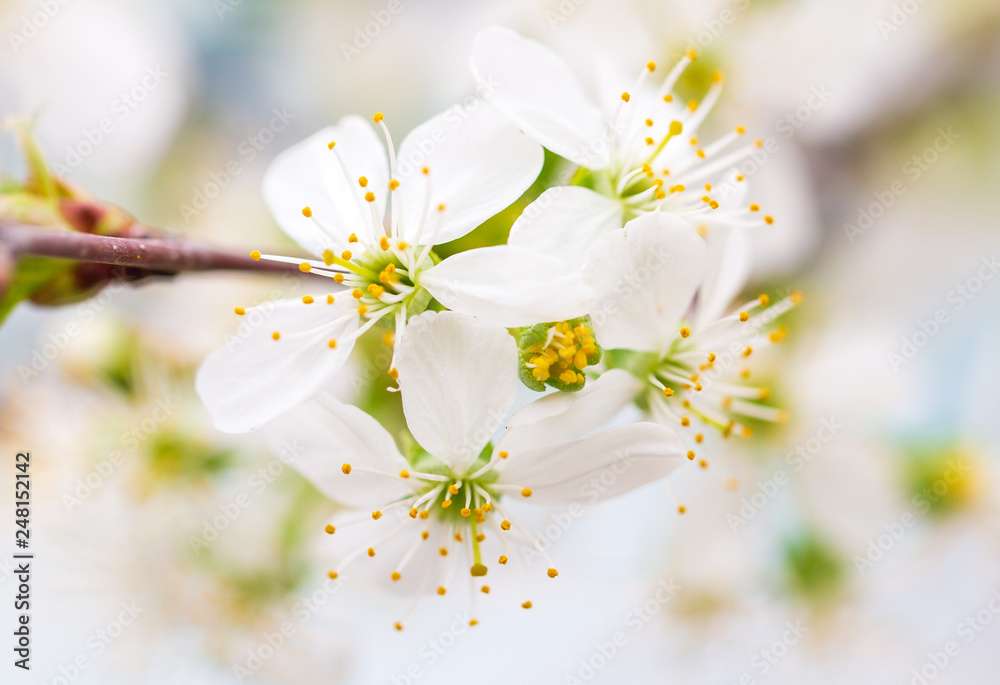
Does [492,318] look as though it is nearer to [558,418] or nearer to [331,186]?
[558,418]

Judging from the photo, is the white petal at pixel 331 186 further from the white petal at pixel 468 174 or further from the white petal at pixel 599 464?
the white petal at pixel 599 464

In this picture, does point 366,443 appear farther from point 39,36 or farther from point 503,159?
point 39,36

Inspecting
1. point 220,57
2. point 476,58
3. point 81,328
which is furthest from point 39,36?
point 476,58

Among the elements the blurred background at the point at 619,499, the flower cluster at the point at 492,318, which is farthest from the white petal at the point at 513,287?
the blurred background at the point at 619,499

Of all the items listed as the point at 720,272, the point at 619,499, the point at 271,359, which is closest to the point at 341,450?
the point at 271,359

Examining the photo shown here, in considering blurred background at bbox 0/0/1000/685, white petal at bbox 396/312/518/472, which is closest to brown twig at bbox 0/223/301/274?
white petal at bbox 396/312/518/472

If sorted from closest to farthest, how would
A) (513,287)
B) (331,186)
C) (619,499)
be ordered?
(513,287) < (331,186) < (619,499)
